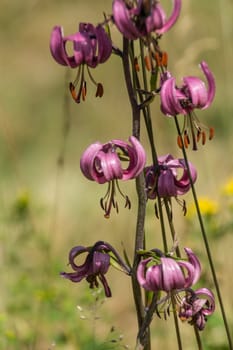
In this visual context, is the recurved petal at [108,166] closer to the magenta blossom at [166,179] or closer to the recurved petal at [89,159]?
the recurved petal at [89,159]

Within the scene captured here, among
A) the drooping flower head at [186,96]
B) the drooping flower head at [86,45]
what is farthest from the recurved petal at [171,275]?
the drooping flower head at [86,45]

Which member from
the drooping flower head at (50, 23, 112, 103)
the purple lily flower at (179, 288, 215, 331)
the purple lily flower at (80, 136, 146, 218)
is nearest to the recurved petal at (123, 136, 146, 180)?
the purple lily flower at (80, 136, 146, 218)

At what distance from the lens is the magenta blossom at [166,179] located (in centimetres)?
181

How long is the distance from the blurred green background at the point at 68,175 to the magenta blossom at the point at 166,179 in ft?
0.95

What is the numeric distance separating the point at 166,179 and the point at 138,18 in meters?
0.33

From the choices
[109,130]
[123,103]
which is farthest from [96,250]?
[123,103]

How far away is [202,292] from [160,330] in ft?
4.05

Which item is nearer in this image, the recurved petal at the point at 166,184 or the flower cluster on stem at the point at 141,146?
the flower cluster on stem at the point at 141,146

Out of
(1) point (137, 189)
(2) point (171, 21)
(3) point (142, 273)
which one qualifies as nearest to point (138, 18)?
(2) point (171, 21)

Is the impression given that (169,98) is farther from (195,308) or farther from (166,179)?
(195,308)

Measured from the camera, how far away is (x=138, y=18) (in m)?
1.62

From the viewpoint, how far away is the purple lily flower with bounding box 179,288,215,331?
70.1 inches

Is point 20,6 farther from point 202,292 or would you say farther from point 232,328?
point 202,292

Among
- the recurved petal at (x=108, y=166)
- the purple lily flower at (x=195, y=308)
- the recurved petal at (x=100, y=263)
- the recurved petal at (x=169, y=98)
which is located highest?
the recurved petal at (x=169, y=98)
